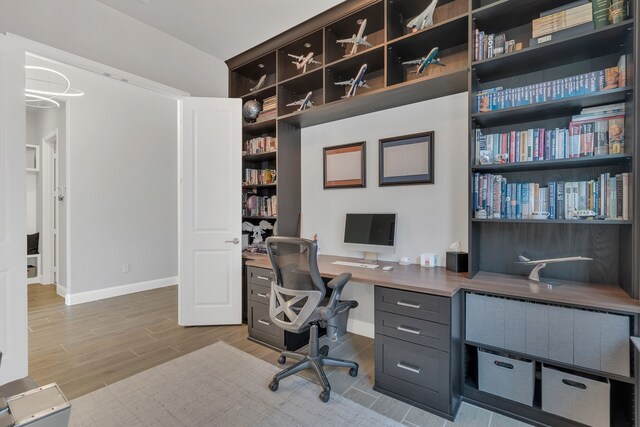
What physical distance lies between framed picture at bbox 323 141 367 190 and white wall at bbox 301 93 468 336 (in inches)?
2.3

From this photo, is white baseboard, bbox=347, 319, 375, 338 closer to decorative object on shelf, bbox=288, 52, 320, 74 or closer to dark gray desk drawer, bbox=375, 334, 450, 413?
dark gray desk drawer, bbox=375, 334, 450, 413

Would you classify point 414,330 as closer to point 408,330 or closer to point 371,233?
point 408,330

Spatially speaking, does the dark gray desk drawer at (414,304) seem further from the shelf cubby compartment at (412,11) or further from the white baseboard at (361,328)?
the shelf cubby compartment at (412,11)

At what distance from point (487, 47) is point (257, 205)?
259 centimetres

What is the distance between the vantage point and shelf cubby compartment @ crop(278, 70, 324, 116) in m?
3.03

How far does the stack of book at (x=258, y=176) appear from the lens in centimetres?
347

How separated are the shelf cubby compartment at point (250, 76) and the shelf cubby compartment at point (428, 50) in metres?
1.44

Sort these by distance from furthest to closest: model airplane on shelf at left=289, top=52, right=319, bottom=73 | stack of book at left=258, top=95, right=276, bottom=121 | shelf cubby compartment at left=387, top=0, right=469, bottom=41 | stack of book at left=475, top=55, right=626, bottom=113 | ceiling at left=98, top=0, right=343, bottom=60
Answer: stack of book at left=258, top=95, right=276, bottom=121
model airplane on shelf at left=289, top=52, right=319, bottom=73
ceiling at left=98, top=0, right=343, bottom=60
shelf cubby compartment at left=387, top=0, right=469, bottom=41
stack of book at left=475, top=55, right=626, bottom=113

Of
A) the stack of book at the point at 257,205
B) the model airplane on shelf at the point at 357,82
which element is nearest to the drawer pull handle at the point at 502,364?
the model airplane on shelf at the point at 357,82

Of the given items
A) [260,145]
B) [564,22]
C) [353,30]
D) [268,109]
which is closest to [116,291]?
[260,145]

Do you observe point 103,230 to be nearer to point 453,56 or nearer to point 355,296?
point 355,296

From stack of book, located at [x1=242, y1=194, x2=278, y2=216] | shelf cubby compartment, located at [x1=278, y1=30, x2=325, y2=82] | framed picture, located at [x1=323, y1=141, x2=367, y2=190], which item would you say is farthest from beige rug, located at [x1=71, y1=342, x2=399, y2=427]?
shelf cubby compartment, located at [x1=278, y1=30, x2=325, y2=82]

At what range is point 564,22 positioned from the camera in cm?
183

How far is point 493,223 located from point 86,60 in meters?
3.45
